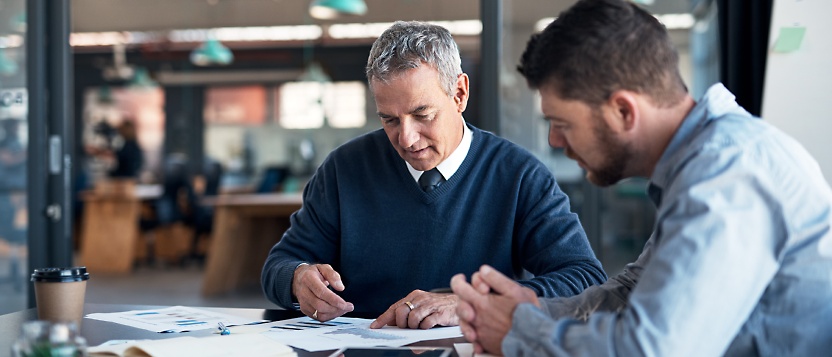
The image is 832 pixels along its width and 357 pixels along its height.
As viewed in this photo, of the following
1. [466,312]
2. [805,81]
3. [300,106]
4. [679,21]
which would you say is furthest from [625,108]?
[300,106]

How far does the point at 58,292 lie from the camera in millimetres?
1585

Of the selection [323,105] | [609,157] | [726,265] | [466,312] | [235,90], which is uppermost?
[235,90]

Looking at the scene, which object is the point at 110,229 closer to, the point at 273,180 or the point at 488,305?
the point at 273,180

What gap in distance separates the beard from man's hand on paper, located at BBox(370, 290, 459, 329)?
1.65 ft

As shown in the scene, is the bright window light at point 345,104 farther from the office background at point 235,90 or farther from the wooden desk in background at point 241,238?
the wooden desk in background at point 241,238

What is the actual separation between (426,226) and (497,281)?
0.81 meters

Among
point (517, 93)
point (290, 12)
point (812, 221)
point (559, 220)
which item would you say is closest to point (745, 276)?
point (812, 221)

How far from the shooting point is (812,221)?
3.61 feet

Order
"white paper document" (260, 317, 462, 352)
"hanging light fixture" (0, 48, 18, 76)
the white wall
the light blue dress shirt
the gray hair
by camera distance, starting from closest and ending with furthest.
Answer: the light blue dress shirt, "white paper document" (260, 317, 462, 352), the gray hair, the white wall, "hanging light fixture" (0, 48, 18, 76)

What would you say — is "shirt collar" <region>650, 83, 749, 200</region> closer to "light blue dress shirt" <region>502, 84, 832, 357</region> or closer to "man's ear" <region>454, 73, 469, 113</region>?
"light blue dress shirt" <region>502, 84, 832, 357</region>

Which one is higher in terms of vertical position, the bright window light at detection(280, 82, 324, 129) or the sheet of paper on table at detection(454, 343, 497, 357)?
the bright window light at detection(280, 82, 324, 129)

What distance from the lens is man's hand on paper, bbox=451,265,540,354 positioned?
1.26 meters

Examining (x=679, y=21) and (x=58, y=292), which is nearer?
(x=58, y=292)

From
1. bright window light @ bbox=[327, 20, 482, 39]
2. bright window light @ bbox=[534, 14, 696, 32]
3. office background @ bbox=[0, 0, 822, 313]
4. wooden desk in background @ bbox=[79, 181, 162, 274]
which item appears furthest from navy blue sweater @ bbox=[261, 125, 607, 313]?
bright window light @ bbox=[327, 20, 482, 39]
